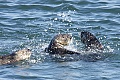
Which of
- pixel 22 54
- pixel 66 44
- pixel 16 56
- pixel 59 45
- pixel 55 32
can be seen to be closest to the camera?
pixel 16 56

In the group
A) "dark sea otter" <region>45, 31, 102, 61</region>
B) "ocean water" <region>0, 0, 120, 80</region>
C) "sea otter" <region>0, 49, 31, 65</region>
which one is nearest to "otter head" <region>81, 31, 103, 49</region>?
"dark sea otter" <region>45, 31, 102, 61</region>

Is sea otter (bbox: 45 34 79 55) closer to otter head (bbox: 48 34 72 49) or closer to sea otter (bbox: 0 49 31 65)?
otter head (bbox: 48 34 72 49)

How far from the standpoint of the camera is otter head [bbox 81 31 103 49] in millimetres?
13795

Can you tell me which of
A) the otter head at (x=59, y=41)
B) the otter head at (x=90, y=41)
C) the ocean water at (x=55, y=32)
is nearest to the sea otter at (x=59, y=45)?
the otter head at (x=59, y=41)

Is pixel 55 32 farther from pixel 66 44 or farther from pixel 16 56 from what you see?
pixel 16 56

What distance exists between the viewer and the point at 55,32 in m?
16.0

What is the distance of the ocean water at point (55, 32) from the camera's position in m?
12.0

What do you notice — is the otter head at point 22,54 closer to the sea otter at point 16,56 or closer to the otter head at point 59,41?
the sea otter at point 16,56

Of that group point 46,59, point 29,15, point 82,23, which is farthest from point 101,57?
point 29,15

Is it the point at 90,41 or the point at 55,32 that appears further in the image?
A: the point at 55,32

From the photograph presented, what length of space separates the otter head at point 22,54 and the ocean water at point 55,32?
0.16 meters

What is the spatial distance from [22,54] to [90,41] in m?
2.10

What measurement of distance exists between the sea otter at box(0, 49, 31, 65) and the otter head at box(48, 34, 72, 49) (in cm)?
78

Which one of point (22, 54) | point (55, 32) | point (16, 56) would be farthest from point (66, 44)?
point (55, 32)
